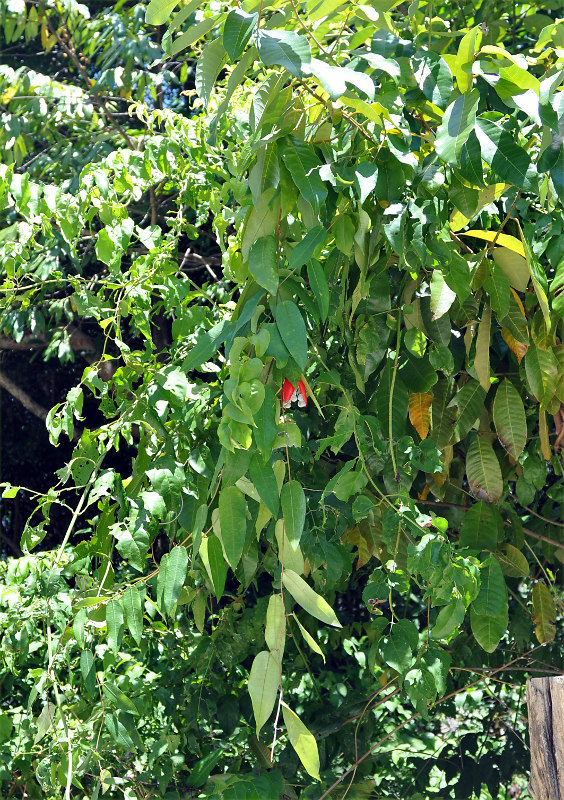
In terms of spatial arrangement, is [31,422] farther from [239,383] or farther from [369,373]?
[239,383]

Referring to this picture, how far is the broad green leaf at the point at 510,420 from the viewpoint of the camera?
1.26 metres

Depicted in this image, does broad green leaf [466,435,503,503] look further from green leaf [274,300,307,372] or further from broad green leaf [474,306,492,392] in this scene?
green leaf [274,300,307,372]

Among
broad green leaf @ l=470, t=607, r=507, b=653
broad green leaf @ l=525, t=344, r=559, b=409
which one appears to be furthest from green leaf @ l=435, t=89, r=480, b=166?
broad green leaf @ l=470, t=607, r=507, b=653

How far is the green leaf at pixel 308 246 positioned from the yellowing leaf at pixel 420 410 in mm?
439

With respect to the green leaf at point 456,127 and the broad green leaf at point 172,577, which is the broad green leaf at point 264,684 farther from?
the green leaf at point 456,127

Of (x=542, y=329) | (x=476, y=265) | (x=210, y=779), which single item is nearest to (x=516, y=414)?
(x=542, y=329)

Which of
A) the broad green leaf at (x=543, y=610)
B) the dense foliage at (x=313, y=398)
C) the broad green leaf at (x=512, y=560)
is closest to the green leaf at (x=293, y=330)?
the dense foliage at (x=313, y=398)

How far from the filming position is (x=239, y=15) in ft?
2.79

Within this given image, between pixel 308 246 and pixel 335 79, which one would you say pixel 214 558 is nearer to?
pixel 308 246

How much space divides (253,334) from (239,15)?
330 mm

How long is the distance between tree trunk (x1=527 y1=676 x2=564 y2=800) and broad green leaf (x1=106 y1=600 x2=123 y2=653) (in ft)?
1.90

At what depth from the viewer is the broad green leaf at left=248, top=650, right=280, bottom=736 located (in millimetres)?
951

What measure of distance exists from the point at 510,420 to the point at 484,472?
124mm

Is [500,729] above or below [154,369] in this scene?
below
